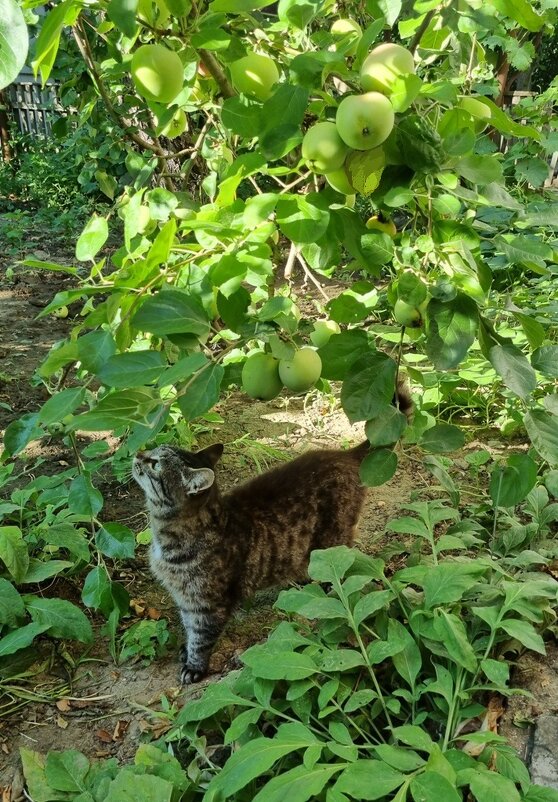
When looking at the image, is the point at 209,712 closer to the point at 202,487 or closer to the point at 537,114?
the point at 202,487

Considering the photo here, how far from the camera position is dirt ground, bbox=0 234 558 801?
2.11 meters

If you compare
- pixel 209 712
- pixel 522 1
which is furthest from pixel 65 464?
pixel 522 1

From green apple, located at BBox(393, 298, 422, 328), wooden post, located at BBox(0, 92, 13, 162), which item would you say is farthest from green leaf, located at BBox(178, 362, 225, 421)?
wooden post, located at BBox(0, 92, 13, 162)

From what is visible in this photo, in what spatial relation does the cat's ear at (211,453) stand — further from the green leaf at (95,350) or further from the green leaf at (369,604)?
the green leaf at (95,350)

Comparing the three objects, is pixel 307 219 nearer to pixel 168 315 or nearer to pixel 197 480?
pixel 168 315

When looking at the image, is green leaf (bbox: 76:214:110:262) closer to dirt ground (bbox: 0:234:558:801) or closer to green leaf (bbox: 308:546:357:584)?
green leaf (bbox: 308:546:357:584)

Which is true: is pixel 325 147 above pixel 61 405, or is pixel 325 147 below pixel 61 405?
above

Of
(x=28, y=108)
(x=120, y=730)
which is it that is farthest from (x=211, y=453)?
(x=28, y=108)

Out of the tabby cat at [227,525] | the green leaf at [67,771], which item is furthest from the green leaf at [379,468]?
the green leaf at [67,771]

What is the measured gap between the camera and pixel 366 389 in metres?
1.50

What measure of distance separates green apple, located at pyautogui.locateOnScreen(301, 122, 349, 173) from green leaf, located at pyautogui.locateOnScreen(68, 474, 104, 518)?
3.68 feet

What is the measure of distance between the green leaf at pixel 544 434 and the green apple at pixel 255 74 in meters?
0.89

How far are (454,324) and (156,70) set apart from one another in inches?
27.3

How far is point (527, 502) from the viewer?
2.64 meters
